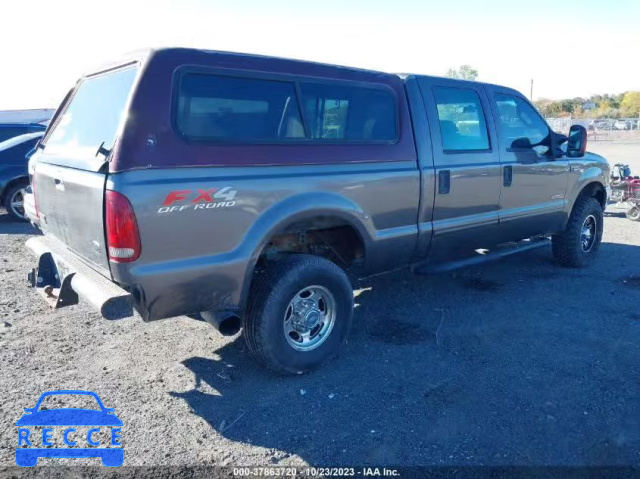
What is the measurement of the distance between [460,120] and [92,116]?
9.95 ft

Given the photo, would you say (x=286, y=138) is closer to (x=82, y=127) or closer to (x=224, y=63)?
(x=224, y=63)

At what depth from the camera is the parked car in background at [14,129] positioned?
967cm

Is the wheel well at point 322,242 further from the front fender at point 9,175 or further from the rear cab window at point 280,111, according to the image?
the front fender at point 9,175

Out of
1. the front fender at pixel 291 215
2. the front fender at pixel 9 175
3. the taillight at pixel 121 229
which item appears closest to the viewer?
the taillight at pixel 121 229

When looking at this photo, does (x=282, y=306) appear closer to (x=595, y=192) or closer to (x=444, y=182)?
(x=444, y=182)

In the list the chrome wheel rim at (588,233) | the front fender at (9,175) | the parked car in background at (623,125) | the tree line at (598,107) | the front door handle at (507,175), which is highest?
the tree line at (598,107)

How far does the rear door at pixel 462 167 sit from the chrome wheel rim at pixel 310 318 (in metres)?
1.23

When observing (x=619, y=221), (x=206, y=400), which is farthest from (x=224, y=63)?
(x=619, y=221)

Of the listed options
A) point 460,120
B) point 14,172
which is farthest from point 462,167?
point 14,172

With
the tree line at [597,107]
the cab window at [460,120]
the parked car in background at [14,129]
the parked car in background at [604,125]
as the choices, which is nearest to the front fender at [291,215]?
the cab window at [460,120]

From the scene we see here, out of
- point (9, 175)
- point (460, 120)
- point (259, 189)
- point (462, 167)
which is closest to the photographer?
point (259, 189)

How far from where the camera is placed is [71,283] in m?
3.17

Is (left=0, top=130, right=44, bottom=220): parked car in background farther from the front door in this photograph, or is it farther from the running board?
the front door

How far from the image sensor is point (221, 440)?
2877 mm
